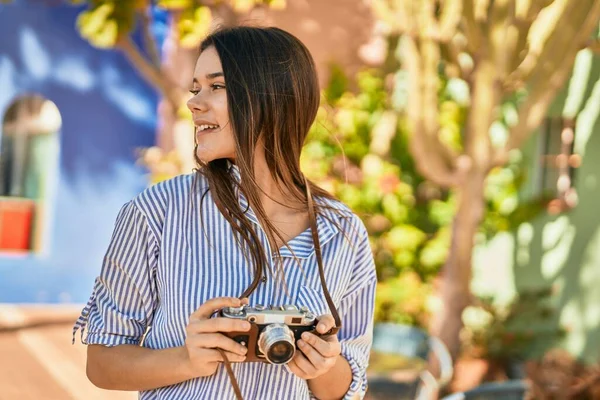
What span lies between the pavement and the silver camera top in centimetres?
547

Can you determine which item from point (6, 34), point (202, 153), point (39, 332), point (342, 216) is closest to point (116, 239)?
point (202, 153)

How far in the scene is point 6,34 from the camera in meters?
9.55

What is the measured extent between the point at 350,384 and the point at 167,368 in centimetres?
39

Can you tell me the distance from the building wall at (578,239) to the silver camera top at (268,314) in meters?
5.51

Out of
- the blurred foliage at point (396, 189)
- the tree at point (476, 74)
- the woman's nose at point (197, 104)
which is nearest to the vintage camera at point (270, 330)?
the woman's nose at point (197, 104)

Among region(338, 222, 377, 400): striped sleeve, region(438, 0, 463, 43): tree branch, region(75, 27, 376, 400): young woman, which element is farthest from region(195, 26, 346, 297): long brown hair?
region(438, 0, 463, 43): tree branch

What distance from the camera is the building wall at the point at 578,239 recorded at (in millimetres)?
6875

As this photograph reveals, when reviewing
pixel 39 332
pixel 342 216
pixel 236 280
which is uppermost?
pixel 342 216

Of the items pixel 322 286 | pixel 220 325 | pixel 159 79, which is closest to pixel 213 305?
pixel 220 325

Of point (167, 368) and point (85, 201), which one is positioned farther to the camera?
point (85, 201)

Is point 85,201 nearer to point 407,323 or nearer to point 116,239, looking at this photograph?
point 407,323

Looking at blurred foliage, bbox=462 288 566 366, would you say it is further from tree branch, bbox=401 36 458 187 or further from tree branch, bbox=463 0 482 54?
tree branch, bbox=463 0 482 54

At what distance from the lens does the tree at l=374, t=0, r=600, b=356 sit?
17.5 feet

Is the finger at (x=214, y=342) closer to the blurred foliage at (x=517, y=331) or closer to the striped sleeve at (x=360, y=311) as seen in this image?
the striped sleeve at (x=360, y=311)
